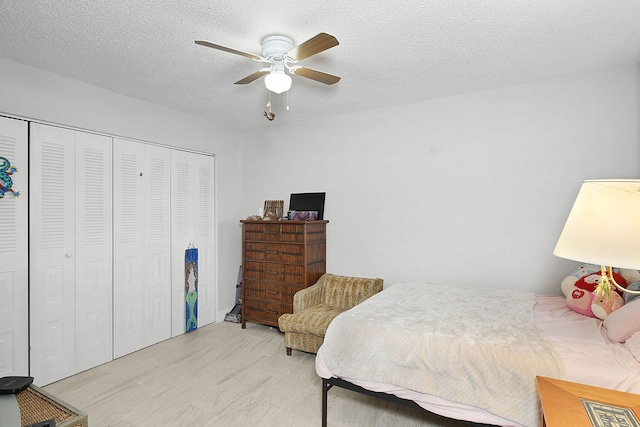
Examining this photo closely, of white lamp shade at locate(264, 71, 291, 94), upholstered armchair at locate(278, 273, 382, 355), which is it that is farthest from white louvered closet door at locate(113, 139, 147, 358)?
white lamp shade at locate(264, 71, 291, 94)

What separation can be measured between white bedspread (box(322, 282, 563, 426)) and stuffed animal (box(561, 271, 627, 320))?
0.29 m

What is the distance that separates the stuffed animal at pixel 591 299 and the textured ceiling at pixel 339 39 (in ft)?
5.55

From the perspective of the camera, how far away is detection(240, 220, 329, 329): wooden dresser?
3.80 meters

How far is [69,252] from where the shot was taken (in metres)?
2.95

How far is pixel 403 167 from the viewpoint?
12.2ft

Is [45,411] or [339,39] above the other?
[339,39]

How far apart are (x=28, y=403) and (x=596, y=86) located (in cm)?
447

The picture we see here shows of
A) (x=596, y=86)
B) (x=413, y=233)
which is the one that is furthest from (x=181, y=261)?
(x=596, y=86)

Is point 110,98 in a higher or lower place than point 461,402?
higher

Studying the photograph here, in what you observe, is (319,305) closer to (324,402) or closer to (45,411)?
(324,402)

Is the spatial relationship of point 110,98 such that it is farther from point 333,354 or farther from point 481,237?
point 481,237

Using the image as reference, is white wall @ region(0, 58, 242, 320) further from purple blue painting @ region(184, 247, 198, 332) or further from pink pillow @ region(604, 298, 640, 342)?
pink pillow @ region(604, 298, 640, 342)

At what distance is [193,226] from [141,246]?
706mm

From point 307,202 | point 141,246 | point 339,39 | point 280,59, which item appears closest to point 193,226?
point 141,246
